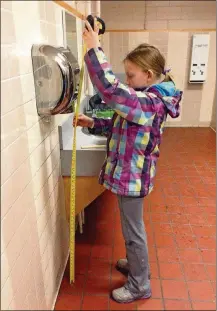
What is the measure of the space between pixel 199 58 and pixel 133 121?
8.82 ft

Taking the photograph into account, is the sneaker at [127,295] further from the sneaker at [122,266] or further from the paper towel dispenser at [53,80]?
the paper towel dispenser at [53,80]

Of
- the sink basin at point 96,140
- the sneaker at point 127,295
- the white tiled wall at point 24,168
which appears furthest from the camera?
the sink basin at point 96,140

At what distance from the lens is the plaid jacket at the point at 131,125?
2.43 ft

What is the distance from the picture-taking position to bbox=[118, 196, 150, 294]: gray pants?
0.96 meters

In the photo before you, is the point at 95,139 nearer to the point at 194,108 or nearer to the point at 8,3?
the point at 8,3

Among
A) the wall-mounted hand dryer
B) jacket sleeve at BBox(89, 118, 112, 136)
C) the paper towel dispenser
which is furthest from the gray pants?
the wall-mounted hand dryer

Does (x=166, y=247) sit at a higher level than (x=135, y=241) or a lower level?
lower

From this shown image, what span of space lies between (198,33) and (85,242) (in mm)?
2680

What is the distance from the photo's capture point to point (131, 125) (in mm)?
852

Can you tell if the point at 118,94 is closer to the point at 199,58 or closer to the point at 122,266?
the point at 122,266

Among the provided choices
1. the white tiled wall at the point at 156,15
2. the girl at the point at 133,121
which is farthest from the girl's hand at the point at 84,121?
the white tiled wall at the point at 156,15

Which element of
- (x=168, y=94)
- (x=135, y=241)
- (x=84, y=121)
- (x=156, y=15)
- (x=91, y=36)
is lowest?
(x=135, y=241)

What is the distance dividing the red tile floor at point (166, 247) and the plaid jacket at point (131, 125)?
35 centimetres

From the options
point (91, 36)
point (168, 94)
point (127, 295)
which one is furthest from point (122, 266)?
point (91, 36)
